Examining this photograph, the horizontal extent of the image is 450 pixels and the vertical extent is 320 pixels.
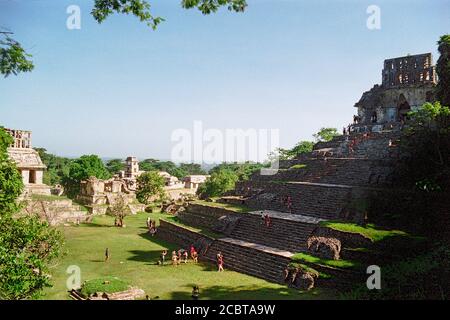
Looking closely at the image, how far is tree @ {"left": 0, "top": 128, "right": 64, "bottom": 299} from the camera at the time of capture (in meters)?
8.54

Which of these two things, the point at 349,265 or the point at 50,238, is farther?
the point at 349,265

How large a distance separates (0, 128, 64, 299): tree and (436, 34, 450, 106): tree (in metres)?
22.5

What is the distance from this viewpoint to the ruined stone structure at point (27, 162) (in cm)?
3228

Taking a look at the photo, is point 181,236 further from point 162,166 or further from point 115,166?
point 162,166

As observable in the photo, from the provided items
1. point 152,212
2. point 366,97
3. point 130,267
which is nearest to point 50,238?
point 130,267

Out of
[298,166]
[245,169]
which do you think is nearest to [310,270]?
[298,166]

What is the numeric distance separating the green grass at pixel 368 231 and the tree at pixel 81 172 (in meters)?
41.7

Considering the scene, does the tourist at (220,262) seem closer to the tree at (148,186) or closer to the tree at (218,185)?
the tree at (148,186)

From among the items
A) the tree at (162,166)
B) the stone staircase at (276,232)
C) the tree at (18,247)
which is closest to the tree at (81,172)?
the tree at (18,247)

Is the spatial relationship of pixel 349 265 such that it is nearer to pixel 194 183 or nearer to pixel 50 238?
pixel 50 238

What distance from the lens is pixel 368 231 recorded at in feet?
53.9

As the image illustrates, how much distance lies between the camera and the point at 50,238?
13336mm

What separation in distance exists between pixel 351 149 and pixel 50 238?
2366 centimetres

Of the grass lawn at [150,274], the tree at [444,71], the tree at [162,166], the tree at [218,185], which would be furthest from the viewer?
the tree at [162,166]
